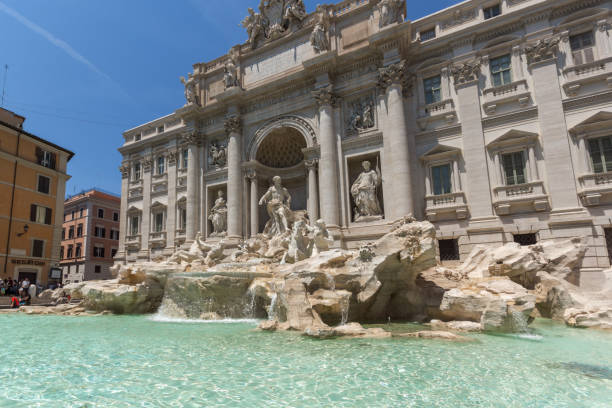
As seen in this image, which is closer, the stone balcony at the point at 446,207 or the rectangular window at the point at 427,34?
the stone balcony at the point at 446,207

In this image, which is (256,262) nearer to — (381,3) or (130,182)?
(381,3)

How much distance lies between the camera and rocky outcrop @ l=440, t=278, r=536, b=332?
8461 millimetres

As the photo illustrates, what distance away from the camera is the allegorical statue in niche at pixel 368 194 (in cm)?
1864

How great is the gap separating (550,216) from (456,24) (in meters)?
11.1

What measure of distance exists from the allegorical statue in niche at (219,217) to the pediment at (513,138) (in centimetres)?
1680

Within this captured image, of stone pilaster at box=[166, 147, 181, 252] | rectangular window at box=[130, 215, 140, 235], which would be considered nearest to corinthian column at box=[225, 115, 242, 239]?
stone pilaster at box=[166, 147, 181, 252]

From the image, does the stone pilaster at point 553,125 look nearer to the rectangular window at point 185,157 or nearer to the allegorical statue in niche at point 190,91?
the allegorical statue in niche at point 190,91

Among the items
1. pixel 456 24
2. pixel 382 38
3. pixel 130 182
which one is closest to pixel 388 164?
pixel 382 38

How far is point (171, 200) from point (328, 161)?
14.2m

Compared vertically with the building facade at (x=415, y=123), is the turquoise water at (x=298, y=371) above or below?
below

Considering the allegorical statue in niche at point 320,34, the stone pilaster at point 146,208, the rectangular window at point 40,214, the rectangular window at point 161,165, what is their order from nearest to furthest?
the allegorical statue in niche at point 320,34
the rectangular window at point 40,214
the stone pilaster at point 146,208
the rectangular window at point 161,165

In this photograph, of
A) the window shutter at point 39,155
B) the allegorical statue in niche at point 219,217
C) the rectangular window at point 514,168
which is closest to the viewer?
the rectangular window at point 514,168

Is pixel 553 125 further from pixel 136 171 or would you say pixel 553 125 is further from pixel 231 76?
pixel 136 171

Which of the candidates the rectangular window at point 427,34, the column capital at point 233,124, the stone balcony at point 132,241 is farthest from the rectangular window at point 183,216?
the rectangular window at point 427,34
